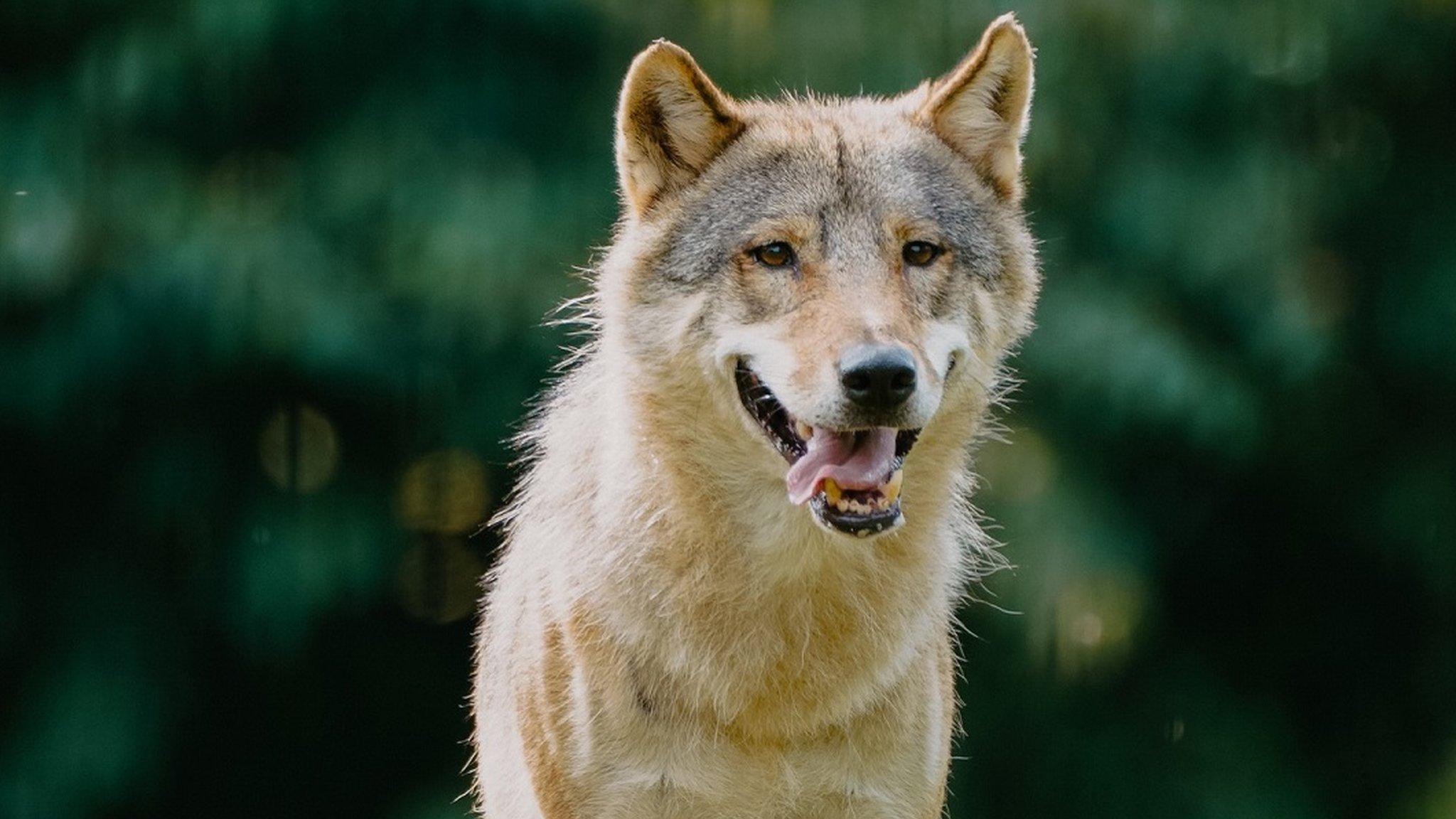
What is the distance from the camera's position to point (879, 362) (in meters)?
4.21

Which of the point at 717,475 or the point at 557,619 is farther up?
the point at 717,475

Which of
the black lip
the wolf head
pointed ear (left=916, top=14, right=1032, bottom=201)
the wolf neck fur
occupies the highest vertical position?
pointed ear (left=916, top=14, right=1032, bottom=201)

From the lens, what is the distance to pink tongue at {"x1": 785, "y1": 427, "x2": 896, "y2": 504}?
437 centimetres

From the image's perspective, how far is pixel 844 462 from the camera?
4422 mm

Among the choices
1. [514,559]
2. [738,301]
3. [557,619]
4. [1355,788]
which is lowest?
[1355,788]

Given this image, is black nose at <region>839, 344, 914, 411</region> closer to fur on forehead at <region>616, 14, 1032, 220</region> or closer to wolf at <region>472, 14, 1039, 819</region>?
wolf at <region>472, 14, 1039, 819</region>

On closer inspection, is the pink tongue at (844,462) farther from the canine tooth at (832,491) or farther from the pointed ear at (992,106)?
the pointed ear at (992,106)

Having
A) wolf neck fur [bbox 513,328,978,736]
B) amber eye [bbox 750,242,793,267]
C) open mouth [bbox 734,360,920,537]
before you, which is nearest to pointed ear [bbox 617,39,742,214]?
amber eye [bbox 750,242,793,267]

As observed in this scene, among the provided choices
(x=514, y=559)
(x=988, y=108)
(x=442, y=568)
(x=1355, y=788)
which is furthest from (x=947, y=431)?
(x=1355, y=788)

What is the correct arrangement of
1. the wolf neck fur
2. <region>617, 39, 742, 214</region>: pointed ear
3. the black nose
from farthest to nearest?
<region>617, 39, 742, 214</region>: pointed ear → the wolf neck fur → the black nose

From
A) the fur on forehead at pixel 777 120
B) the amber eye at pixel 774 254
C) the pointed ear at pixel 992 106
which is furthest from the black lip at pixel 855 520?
the pointed ear at pixel 992 106

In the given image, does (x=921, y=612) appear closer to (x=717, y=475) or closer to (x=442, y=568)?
(x=717, y=475)

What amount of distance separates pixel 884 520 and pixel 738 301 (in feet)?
2.17

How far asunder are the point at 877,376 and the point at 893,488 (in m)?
0.32
